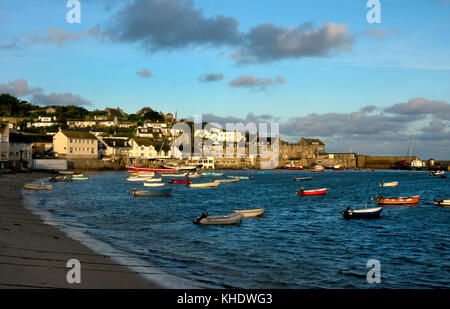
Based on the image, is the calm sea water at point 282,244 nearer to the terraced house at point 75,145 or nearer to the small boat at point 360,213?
the small boat at point 360,213

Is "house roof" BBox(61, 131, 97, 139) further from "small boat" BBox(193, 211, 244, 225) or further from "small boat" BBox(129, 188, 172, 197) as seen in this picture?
"small boat" BBox(193, 211, 244, 225)

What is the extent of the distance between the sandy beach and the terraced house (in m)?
117

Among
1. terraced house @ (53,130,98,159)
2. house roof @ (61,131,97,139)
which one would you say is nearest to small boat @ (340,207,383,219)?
terraced house @ (53,130,98,159)

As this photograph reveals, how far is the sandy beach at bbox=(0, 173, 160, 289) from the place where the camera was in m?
14.6

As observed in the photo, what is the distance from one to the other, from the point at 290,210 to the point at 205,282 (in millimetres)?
32498

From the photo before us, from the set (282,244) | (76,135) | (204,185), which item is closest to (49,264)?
(282,244)

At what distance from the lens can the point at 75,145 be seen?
454 feet

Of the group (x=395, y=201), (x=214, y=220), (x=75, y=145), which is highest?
(x=75, y=145)

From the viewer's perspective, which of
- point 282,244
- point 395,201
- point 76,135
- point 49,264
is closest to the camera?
point 49,264

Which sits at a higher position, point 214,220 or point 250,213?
point 214,220

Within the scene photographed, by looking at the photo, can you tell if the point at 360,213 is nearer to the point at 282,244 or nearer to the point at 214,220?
the point at 214,220

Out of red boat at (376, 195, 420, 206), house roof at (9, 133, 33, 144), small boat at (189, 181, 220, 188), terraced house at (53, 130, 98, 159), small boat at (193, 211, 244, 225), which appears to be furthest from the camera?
terraced house at (53, 130, 98, 159)

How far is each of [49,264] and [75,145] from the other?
A: 12966cm

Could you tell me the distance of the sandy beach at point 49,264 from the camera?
14.6m
